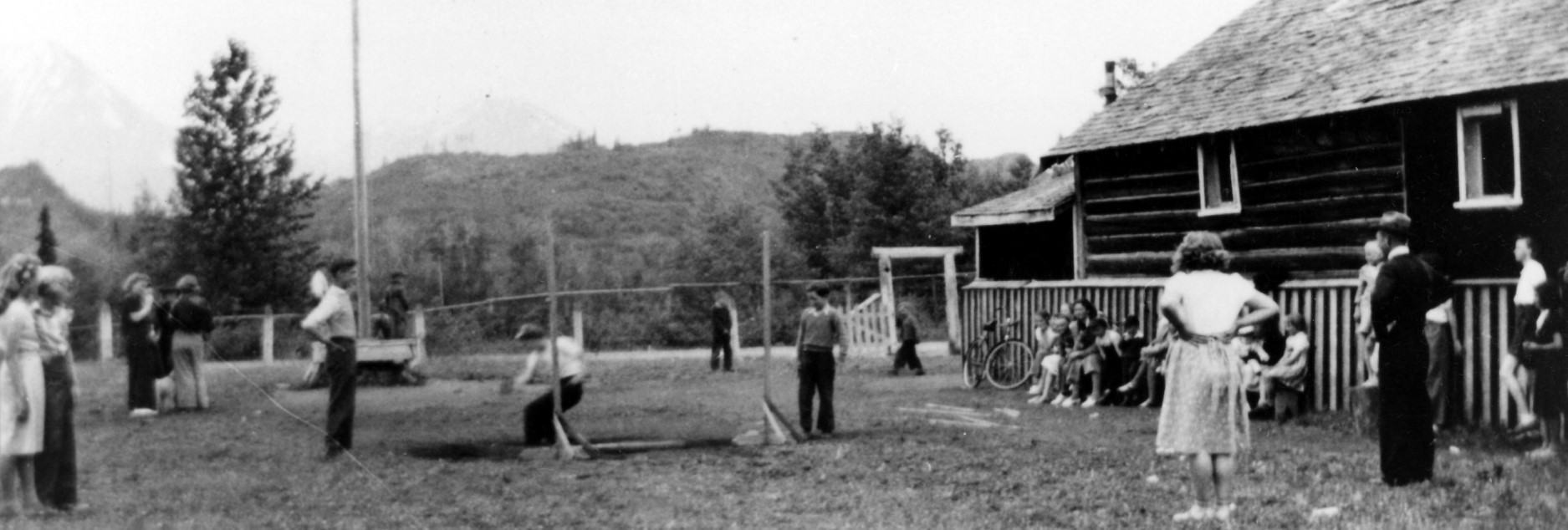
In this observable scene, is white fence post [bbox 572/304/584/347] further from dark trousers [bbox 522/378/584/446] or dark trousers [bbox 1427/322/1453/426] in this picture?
dark trousers [bbox 1427/322/1453/426]

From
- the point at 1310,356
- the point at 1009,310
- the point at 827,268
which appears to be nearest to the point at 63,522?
the point at 1310,356

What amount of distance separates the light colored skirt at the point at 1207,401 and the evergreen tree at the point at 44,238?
684cm

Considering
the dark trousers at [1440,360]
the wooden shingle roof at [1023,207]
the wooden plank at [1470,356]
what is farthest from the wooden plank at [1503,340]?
the wooden shingle roof at [1023,207]

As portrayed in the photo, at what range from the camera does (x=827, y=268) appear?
1195 inches

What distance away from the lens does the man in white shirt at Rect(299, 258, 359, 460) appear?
11156 mm

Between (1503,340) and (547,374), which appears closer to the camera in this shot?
(547,374)

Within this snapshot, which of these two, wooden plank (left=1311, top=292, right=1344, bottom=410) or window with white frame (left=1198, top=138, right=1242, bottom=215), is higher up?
window with white frame (left=1198, top=138, right=1242, bottom=215)

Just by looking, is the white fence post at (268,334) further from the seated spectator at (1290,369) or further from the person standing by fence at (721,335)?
the person standing by fence at (721,335)

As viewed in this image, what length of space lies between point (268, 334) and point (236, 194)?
49.5 inches

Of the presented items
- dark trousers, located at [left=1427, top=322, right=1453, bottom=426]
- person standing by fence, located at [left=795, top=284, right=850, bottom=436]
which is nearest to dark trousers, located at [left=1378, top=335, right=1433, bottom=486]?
dark trousers, located at [left=1427, top=322, right=1453, bottom=426]

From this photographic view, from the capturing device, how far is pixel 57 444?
8.80 m

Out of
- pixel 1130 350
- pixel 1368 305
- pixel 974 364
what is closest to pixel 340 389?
pixel 1368 305

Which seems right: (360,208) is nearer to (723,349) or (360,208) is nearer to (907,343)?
(723,349)

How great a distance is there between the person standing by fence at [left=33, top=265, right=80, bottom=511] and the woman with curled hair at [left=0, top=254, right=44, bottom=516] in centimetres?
5
